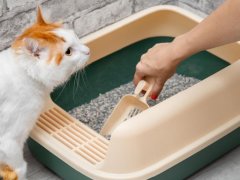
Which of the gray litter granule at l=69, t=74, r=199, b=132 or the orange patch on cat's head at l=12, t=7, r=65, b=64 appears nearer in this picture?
the orange patch on cat's head at l=12, t=7, r=65, b=64

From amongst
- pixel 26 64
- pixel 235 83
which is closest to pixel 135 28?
pixel 235 83

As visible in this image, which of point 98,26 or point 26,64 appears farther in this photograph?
point 98,26

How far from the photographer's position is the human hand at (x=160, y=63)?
1261mm

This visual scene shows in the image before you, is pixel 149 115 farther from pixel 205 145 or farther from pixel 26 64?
pixel 26 64

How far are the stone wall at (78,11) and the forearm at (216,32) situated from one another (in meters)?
0.50

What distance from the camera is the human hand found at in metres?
1.26

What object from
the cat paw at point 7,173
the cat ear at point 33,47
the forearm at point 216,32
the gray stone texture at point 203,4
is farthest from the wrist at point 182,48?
the gray stone texture at point 203,4

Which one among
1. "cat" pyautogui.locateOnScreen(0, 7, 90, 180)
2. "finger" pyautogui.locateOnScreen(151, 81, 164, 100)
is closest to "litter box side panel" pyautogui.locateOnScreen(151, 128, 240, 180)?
"finger" pyautogui.locateOnScreen(151, 81, 164, 100)

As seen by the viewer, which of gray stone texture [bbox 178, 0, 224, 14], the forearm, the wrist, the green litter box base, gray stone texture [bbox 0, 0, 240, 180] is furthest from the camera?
gray stone texture [bbox 178, 0, 224, 14]

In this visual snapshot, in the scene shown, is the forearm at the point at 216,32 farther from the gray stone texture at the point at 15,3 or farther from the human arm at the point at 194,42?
the gray stone texture at the point at 15,3

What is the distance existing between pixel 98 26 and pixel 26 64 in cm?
60

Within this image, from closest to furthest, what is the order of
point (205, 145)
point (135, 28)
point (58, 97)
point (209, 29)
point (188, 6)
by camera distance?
1. point (209, 29)
2. point (205, 145)
3. point (58, 97)
4. point (135, 28)
5. point (188, 6)

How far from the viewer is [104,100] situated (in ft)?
5.34

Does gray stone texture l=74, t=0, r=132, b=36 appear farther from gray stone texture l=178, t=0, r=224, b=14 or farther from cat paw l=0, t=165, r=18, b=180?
cat paw l=0, t=165, r=18, b=180
